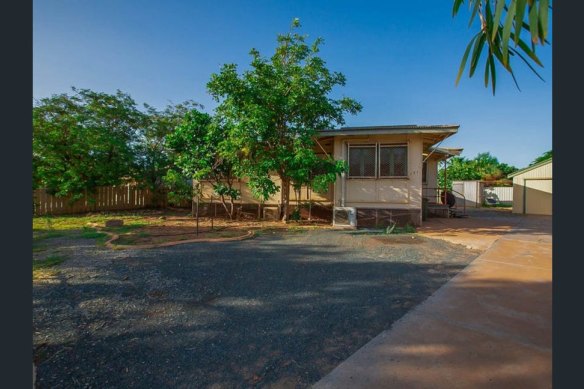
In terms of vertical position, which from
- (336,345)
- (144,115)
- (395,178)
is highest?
(144,115)

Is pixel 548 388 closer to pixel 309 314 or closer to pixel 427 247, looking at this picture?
pixel 309 314

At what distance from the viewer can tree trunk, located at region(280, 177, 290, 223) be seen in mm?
9805

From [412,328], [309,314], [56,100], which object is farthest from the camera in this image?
[56,100]

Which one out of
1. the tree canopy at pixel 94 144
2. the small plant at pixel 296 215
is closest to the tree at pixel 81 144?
the tree canopy at pixel 94 144

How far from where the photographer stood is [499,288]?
372 cm

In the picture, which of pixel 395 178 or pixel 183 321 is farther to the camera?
pixel 395 178

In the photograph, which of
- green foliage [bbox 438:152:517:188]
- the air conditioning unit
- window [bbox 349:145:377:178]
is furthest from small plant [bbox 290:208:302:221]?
green foliage [bbox 438:152:517:188]

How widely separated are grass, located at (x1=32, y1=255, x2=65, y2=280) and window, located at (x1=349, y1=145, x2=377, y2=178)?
8.40m

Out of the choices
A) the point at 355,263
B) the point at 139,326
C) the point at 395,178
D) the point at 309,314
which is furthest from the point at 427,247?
the point at 139,326

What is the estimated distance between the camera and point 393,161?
31.9ft

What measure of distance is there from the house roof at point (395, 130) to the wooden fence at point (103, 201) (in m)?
10.5

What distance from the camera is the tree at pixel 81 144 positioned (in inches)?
445

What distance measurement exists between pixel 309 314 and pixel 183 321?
1300mm

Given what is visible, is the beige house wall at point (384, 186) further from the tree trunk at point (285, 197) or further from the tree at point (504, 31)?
the tree at point (504, 31)
